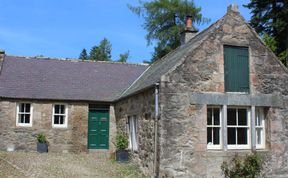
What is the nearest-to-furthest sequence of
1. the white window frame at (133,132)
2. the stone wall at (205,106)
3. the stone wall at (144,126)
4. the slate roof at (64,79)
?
the stone wall at (205,106)
the stone wall at (144,126)
the white window frame at (133,132)
the slate roof at (64,79)

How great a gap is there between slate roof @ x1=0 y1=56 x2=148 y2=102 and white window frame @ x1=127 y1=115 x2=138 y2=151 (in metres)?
4.05

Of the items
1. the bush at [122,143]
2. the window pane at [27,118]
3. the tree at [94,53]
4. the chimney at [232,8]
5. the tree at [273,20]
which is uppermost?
the tree at [94,53]

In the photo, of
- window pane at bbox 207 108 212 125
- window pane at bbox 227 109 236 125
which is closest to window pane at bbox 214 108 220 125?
window pane at bbox 207 108 212 125

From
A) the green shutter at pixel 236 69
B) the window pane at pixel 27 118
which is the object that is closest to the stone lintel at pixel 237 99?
the green shutter at pixel 236 69

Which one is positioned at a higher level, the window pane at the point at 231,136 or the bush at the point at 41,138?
the window pane at the point at 231,136

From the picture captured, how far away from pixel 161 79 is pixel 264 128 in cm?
464

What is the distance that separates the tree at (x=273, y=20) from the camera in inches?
1045

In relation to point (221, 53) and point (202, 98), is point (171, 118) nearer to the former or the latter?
point (202, 98)

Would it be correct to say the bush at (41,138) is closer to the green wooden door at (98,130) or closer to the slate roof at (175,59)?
the green wooden door at (98,130)

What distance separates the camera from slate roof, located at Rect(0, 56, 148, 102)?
20359 millimetres

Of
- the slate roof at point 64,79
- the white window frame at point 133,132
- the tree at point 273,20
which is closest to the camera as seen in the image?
the white window frame at point 133,132

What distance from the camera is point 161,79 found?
42.5 ft

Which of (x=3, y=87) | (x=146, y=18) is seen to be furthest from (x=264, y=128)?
(x=146, y=18)

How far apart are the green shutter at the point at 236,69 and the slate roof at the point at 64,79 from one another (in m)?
8.57
